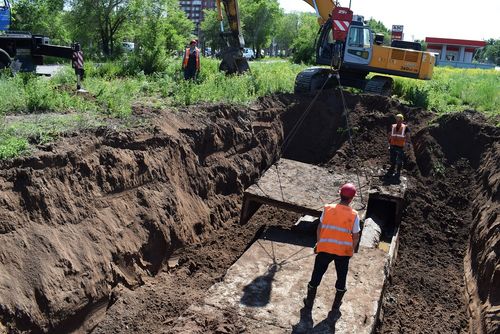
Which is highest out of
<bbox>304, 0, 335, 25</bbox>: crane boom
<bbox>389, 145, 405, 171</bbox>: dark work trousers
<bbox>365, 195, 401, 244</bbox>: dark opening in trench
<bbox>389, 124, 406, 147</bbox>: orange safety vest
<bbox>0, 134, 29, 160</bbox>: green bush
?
<bbox>304, 0, 335, 25</bbox>: crane boom

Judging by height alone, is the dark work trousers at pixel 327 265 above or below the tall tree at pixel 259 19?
below

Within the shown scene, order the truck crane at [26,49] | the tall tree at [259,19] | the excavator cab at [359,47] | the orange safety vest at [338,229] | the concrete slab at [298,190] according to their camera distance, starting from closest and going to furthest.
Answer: the orange safety vest at [338,229], the concrete slab at [298,190], the truck crane at [26,49], the excavator cab at [359,47], the tall tree at [259,19]

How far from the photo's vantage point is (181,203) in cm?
980

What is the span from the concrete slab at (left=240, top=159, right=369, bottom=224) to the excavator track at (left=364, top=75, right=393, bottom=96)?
7549 mm

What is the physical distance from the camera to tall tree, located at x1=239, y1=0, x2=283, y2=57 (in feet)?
191

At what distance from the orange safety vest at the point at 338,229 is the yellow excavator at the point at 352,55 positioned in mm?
11817

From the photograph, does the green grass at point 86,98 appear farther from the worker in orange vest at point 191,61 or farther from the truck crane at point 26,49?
the truck crane at point 26,49

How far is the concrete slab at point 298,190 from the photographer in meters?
9.96

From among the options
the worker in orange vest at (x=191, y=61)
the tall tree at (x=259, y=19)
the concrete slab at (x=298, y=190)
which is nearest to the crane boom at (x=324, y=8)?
the worker in orange vest at (x=191, y=61)

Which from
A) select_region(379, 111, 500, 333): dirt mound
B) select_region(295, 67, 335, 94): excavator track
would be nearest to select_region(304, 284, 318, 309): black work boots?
select_region(379, 111, 500, 333): dirt mound

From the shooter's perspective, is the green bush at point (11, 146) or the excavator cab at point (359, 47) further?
the excavator cab at point (359, 47)

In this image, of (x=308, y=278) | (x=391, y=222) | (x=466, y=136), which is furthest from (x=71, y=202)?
(x=466, y=136)

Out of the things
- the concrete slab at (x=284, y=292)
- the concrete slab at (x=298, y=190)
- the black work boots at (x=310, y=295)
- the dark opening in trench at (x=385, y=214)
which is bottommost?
the dark opening in trench at (x=385, y=214)

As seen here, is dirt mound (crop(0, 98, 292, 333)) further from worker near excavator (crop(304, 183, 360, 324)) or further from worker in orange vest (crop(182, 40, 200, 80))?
worker in orange vest (crop(182, 40, 200, 80))
